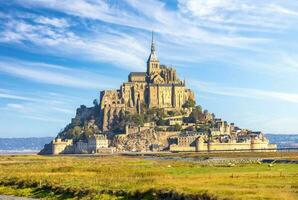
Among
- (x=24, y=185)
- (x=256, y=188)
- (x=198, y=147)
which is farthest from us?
(x=198, y=147)

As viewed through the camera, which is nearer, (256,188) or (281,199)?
(281,199)

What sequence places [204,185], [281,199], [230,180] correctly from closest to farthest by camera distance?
1. [281,199]
2. [204,185]
3. [230,180]

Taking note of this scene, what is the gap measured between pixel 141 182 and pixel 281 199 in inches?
600

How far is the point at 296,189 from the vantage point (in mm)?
36938

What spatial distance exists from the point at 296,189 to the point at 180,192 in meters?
7.51

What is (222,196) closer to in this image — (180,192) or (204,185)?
(180,192)

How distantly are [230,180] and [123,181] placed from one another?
8.71m

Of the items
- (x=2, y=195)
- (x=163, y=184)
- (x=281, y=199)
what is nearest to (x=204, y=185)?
(x=163, y=184)

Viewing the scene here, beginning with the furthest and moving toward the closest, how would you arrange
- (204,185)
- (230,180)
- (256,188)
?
(230,180)
(204,185)
(256,188)

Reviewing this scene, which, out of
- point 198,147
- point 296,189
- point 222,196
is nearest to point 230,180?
point 296,189

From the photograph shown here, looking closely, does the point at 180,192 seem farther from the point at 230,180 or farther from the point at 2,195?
the point at 2,195

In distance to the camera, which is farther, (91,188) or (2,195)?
(2,195)

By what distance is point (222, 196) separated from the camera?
110ft

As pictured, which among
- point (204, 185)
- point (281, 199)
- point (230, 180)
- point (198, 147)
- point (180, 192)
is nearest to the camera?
point (281, 199)
